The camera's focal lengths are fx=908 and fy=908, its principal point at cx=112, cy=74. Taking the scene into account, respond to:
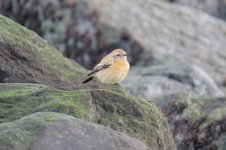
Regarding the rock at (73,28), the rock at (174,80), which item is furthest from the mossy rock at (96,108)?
the rock at (73,28)

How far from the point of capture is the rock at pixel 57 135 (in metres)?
11.1

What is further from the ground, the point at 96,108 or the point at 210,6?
the point at 96,108

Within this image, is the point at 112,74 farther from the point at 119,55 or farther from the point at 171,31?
the point at 171,31

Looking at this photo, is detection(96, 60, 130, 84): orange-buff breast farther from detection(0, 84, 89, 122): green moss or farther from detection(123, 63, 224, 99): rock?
detection(123, 63, 224, 99): rock

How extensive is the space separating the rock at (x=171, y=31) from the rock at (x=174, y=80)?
154 inches

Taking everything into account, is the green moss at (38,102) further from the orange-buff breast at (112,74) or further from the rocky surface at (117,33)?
the rocky surface at (117,33)

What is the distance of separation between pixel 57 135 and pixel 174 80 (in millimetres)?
15274

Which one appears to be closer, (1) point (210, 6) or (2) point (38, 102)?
(2) point (38, 102)

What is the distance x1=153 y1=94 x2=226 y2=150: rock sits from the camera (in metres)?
17.7

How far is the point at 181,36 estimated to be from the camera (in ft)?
115

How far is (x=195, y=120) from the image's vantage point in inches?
719

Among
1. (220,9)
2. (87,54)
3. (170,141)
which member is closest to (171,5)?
(220,9)

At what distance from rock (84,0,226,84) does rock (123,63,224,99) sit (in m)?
3.92

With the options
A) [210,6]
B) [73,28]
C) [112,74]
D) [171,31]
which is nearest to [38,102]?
[112,74]
